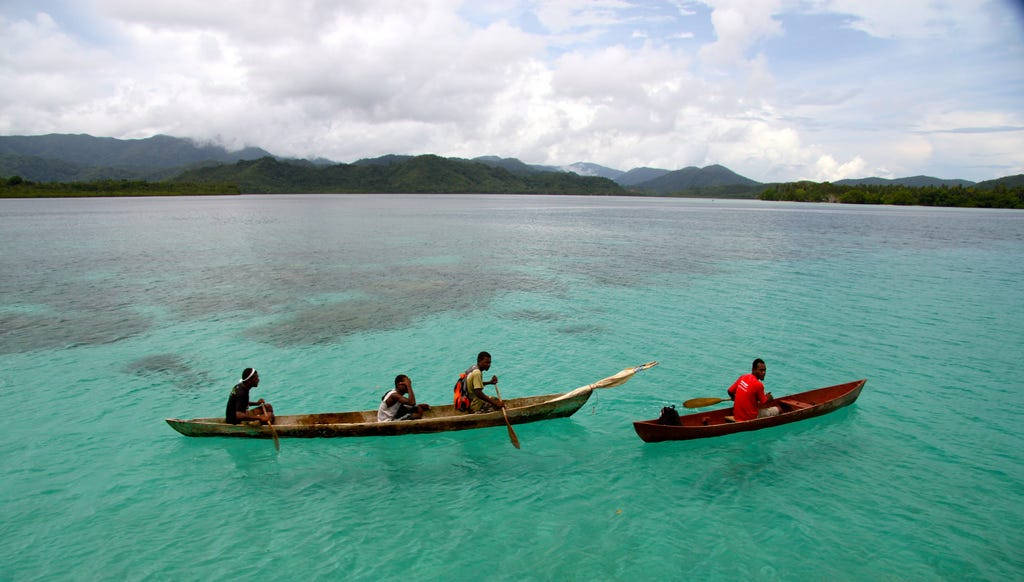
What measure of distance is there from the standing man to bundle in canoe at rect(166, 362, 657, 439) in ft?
1.24

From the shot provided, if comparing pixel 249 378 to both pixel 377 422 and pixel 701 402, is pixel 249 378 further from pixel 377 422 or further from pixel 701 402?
pixel 701 402

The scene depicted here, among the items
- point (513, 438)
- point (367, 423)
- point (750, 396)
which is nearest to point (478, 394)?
point (513, 438)

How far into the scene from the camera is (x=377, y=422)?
42.1ft

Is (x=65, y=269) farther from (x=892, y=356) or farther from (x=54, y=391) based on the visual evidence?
(x=892, y=356)

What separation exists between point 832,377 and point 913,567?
31.0 ft

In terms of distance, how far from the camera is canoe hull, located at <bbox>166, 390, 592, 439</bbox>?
42.0 feet

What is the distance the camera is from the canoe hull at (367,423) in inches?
504

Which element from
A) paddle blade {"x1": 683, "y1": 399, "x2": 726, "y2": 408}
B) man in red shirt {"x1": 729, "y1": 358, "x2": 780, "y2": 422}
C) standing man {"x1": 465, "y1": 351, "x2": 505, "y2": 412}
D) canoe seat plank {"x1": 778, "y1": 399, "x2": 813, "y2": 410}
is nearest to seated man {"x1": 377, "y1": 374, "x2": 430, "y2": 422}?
standing man {"x1": 465, "y1": 351, "x2": 505, "y2": 412}

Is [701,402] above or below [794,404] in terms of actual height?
above

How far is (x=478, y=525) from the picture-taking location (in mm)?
10242

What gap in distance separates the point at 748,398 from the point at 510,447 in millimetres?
5925

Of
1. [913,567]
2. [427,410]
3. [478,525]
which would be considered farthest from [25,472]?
[913,567]

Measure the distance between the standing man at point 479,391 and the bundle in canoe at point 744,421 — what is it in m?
3.54

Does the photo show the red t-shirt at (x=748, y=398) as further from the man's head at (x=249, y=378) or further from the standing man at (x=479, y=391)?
the man's head at (x=249, y=378)
